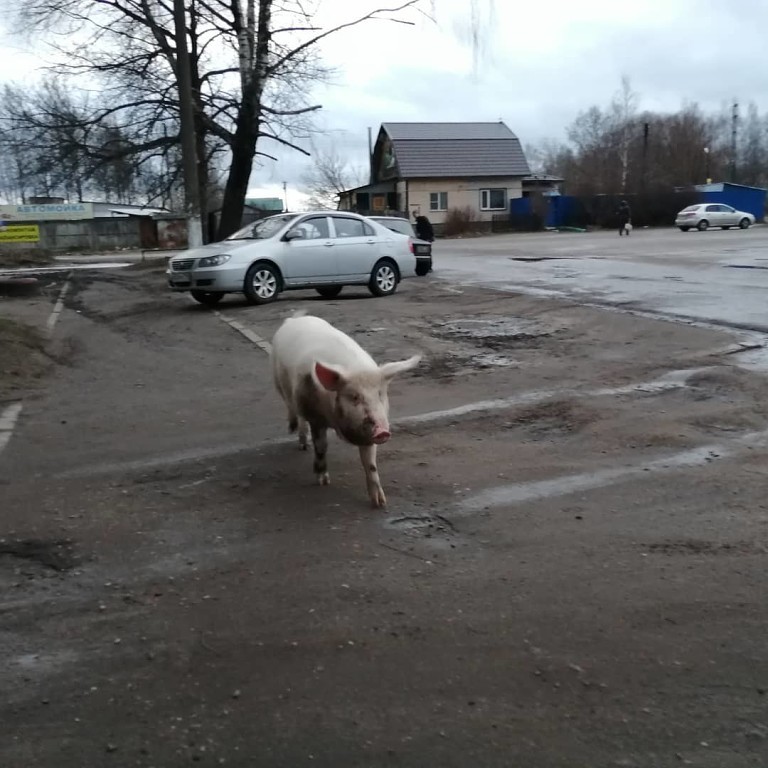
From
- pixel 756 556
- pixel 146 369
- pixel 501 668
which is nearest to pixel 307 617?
pixel 501 668

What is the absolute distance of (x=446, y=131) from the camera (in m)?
67.2

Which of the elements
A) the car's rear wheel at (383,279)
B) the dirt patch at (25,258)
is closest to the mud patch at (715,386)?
the car's rear wheel at (383,279)

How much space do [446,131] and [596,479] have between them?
211ft

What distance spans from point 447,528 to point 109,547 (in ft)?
6.09

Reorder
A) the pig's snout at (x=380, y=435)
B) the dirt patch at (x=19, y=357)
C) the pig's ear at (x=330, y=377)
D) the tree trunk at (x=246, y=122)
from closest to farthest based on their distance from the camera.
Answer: the pig's snout at (x=380, y=435)
the pig's ear at (x=330, y=377)
the dirt patch at (x=19, y=357)
the tree trunk at (x=246, y=122)

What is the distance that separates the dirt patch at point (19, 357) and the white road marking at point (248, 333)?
8.81 ft

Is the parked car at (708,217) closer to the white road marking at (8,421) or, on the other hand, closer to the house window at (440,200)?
the house window at (440,200)

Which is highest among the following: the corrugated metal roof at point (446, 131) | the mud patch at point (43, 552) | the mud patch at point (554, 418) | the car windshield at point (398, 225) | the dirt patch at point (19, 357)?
the corrugated metal roof at point (446, 131)

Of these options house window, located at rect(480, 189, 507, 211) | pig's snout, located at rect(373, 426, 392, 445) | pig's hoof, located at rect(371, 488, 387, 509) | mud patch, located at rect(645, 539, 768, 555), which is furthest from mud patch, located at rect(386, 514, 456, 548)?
house window, located at rect(480, 189, 507, 211)

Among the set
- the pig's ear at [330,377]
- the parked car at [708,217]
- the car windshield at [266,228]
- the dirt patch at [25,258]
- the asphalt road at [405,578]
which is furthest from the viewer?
the parked car at [708,217]

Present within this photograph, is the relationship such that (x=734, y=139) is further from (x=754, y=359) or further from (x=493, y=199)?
(x=754, y=359)

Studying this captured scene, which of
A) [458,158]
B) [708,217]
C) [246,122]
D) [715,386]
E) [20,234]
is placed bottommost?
[715,386]

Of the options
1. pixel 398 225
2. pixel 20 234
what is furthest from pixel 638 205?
pixel 398 225

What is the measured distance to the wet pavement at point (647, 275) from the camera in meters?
14.0
